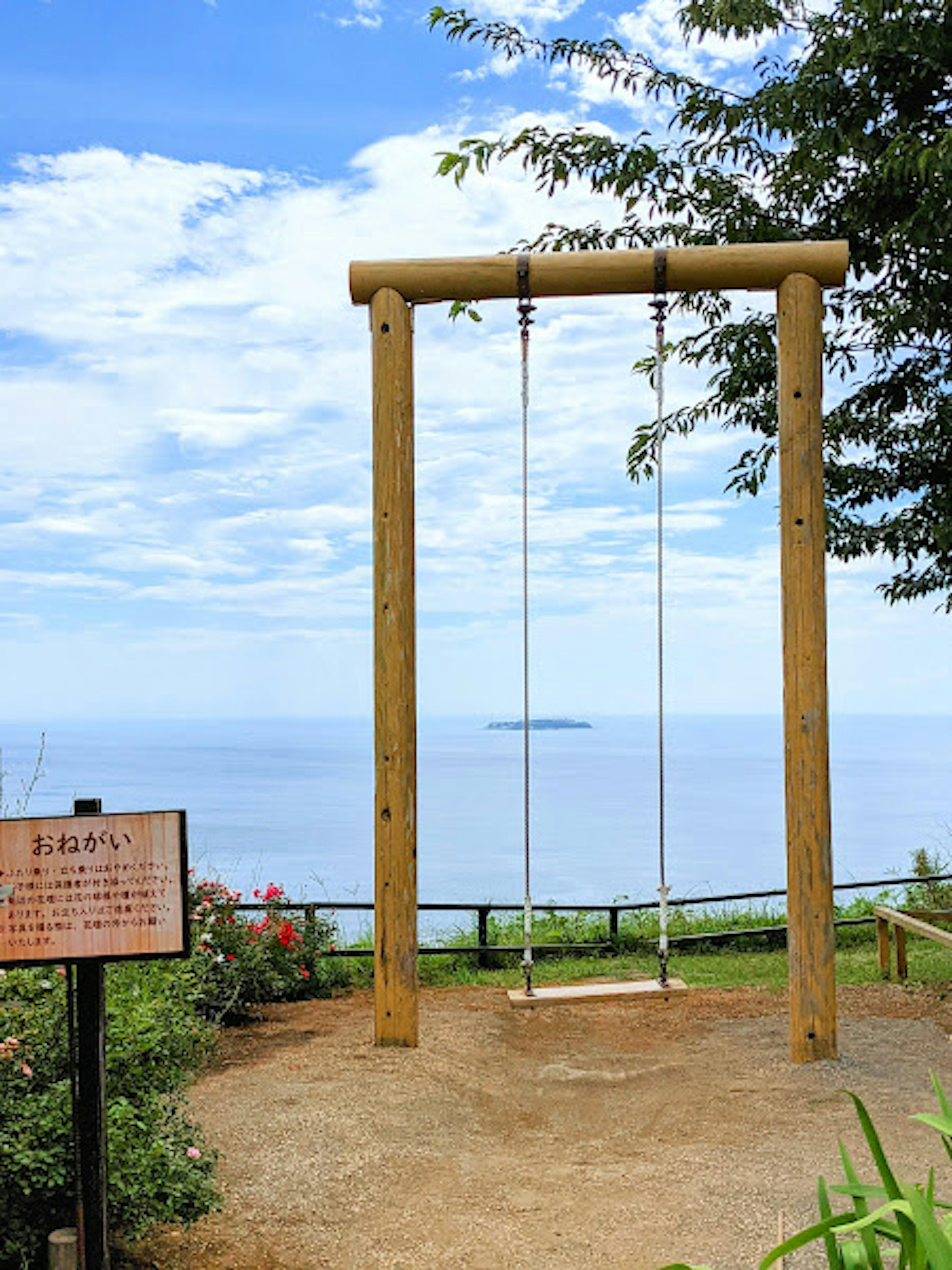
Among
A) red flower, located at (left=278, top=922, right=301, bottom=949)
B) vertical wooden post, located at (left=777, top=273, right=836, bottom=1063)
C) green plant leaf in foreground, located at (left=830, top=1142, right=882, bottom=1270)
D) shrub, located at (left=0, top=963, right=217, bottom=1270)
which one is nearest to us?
green plant leaf in foreground, located at (left=830, top=1142, right=882, bottom=1270)

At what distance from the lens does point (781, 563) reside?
5.64 meters

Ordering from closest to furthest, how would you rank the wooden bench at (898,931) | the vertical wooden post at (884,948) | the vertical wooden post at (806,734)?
the vertical wooden post at (806,734), the wooden bench at (898,931), the vertical wooden post at (884,948)

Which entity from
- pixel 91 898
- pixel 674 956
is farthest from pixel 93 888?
pixel 674 956

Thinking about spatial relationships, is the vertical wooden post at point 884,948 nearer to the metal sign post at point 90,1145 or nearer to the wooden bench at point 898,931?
the wooden bench at point 898,931

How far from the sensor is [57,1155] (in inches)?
137

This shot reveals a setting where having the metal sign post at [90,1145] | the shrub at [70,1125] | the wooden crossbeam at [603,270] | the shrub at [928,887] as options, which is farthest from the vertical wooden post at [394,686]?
the shrub at [928,887]

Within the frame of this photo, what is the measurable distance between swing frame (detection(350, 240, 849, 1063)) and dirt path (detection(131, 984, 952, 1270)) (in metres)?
0.43

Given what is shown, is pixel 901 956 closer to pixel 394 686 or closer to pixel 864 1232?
pixel 394 686

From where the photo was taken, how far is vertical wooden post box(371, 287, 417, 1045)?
5590mm

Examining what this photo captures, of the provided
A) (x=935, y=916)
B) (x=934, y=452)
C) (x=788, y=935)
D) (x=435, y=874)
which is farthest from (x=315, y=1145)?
(x=934, y=452)

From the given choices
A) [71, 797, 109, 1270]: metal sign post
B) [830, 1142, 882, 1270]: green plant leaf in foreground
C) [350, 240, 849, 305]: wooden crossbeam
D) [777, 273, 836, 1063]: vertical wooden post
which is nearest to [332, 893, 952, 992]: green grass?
[777, 273, 836, 1063]: vertical wooden post

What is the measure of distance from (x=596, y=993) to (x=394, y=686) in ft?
4.91

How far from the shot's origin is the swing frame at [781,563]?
219 inches

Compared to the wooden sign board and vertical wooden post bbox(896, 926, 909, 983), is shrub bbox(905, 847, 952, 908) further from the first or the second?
the wooden sign board
